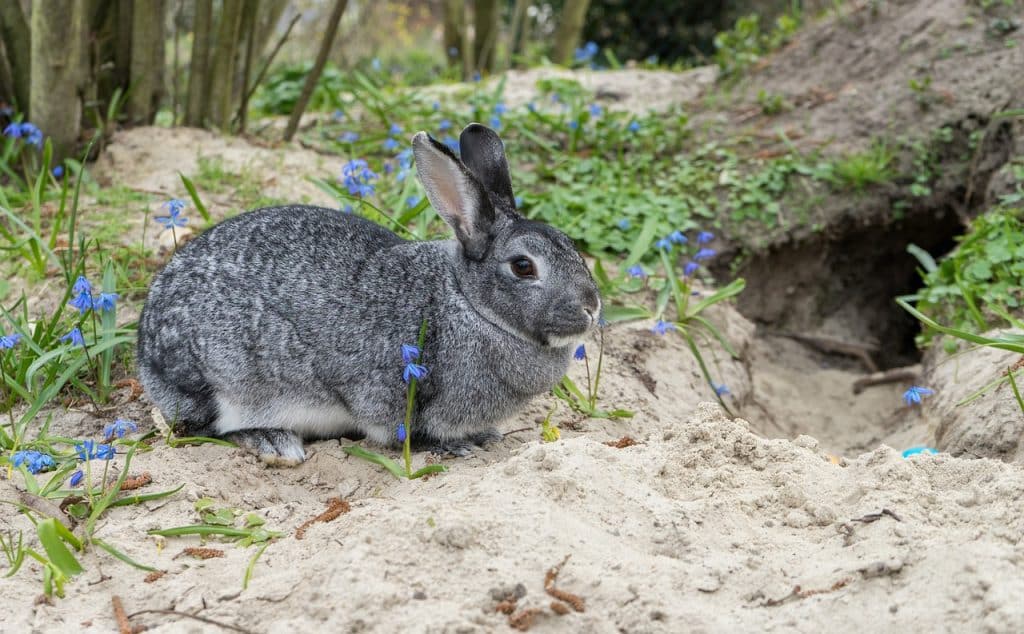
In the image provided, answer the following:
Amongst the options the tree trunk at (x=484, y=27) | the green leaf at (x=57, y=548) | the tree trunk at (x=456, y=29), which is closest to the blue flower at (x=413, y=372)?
the green leaf at (x=57, y=548)

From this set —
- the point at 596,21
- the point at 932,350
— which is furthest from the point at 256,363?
the point at 596,21

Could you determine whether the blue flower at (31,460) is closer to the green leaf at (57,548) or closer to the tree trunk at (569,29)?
the green leaf at (57,548)

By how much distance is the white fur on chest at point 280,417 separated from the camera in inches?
186

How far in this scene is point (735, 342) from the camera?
253 inches

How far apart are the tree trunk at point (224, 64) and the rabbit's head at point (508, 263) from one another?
3369mm

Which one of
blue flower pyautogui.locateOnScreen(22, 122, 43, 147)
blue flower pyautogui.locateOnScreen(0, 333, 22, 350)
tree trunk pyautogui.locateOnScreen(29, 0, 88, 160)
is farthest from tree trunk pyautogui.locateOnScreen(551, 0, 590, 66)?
blue flower pyautogui.locateOnScreen(0, 333, 22, 350)

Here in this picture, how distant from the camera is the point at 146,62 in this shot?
24.2 feet

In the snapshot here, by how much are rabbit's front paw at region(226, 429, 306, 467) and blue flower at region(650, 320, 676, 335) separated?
6.55 feet

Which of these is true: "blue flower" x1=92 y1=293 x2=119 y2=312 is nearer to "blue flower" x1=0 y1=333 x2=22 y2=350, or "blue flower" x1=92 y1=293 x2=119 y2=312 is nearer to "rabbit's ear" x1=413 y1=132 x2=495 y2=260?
"blue flower" x1=0 y1=333 x2=22 y2=350

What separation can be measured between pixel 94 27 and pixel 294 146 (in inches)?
61.1

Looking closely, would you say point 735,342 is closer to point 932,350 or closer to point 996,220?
point 932,350

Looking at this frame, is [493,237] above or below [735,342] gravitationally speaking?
above

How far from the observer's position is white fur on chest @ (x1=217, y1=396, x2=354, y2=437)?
4723 mm

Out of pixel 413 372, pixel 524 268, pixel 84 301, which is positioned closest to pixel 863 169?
pixel 524 268
